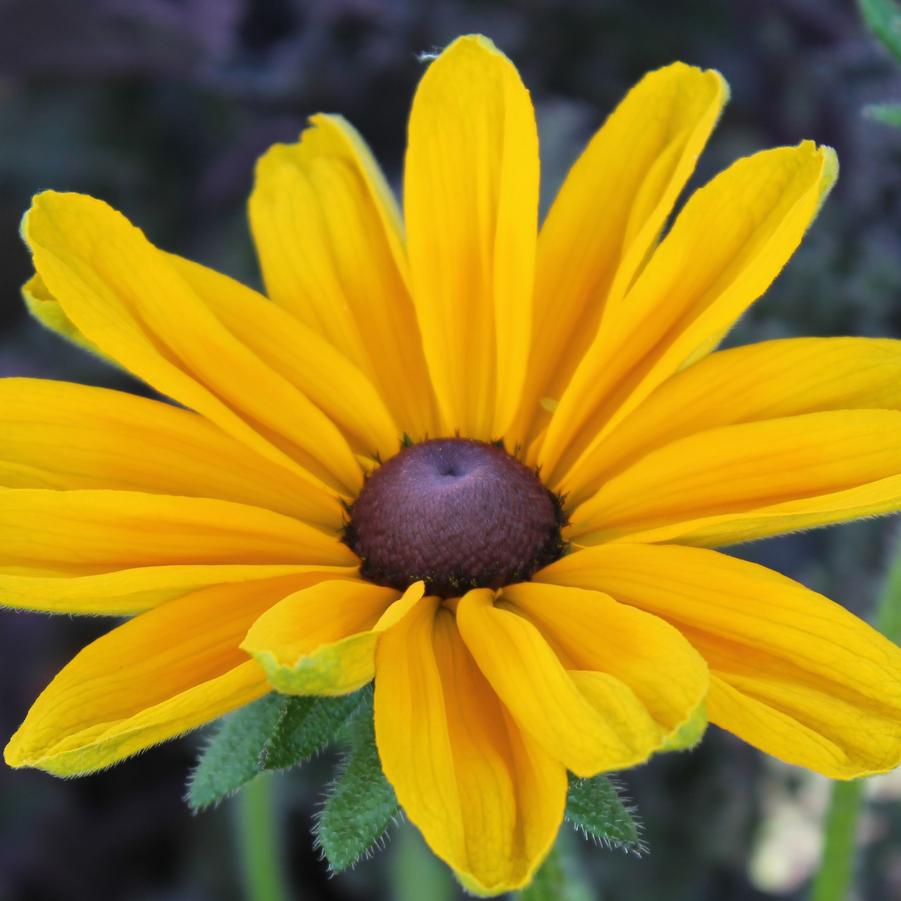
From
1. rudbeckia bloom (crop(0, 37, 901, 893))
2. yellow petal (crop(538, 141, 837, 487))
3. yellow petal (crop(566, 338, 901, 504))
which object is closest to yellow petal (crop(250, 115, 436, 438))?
rudbeckia bloom (crop(0, 37, 901, 893))

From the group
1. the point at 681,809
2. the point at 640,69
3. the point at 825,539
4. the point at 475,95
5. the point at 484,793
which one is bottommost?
the point at 681,809

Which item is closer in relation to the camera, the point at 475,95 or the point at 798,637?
the point at 798,637

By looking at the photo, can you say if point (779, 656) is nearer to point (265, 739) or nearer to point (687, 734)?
point (687, 734)

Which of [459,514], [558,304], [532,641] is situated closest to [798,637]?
[532,641]

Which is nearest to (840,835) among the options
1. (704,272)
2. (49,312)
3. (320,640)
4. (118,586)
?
(704,272)

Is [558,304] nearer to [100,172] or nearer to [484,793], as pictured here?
[484,793]

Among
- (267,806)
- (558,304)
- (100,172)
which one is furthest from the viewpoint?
(100,172)

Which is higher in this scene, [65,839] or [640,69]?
[640,69]
